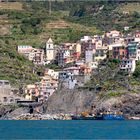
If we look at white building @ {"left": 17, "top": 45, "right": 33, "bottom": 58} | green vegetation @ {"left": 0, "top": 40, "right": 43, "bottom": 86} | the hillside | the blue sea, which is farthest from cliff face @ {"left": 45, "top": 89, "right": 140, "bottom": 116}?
white building @ {"left": 17, "top": 45, "right": 33, "bottom": 58}

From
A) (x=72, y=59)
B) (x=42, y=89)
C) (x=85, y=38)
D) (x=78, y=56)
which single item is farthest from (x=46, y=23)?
(x=42, y=89)

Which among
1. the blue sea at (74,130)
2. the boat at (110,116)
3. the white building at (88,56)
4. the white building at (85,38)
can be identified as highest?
the white building at (85,38)

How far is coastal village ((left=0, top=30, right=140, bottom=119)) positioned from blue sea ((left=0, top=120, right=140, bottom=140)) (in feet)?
42.8

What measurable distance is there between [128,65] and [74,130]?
102 feet

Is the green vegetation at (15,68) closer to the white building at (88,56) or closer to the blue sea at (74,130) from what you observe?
the white building at (88,56)

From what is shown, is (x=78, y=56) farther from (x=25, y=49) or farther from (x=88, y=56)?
(x=25, y=49)

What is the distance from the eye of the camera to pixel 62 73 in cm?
11462

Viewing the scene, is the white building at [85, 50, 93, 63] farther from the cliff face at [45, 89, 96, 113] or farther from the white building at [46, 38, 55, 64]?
the cliff face at [45, 89, 96, 113]

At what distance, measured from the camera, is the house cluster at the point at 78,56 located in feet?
363

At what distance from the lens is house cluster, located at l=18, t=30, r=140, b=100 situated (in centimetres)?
11075

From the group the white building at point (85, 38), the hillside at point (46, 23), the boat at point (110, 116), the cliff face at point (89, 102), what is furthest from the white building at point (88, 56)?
the boat at point (110, 116)

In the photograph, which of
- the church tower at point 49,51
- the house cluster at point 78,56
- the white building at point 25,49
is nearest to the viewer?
the house cluster at point 78,56

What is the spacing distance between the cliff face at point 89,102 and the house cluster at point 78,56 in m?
2.40

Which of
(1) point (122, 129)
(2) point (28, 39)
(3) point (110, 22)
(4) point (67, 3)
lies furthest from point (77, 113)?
(4) point (67, 3)
